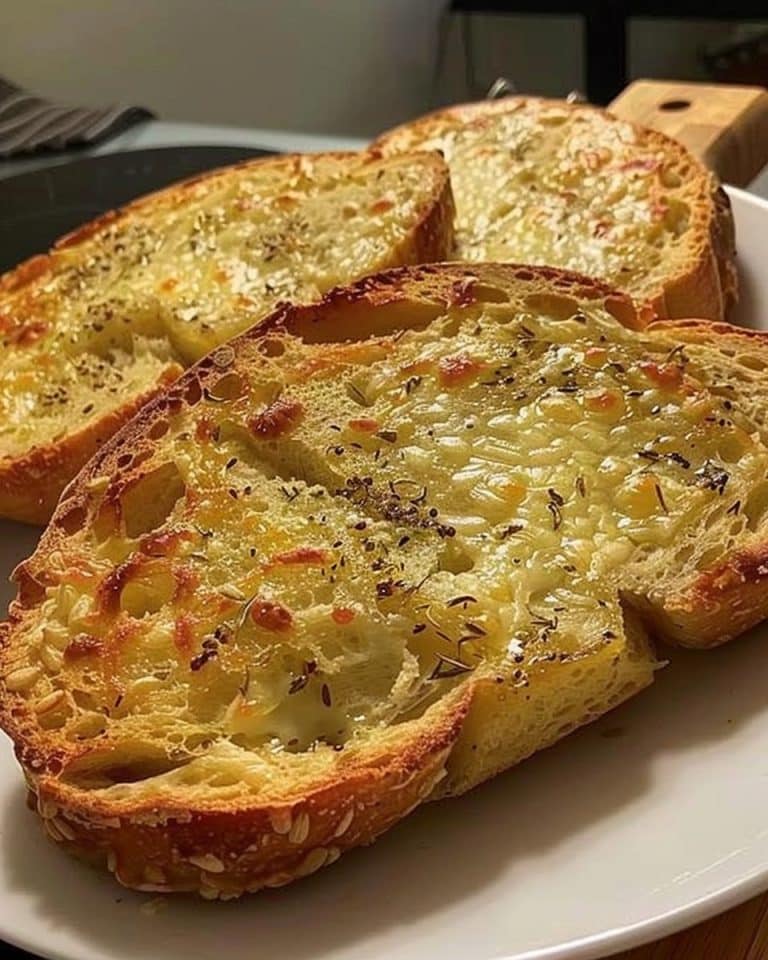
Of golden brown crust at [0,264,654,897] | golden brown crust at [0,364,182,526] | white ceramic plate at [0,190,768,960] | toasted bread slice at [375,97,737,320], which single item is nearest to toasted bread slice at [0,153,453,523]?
golden brown crust at [0,364,182,526]

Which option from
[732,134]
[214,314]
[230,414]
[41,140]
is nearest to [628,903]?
[230,414]

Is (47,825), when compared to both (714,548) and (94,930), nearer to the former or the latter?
(94,930)

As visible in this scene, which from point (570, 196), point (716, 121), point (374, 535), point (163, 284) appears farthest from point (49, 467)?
point (716, 121)

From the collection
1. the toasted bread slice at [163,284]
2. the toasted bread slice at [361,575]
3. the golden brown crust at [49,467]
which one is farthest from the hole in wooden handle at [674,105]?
the golden brown crust at [49,467]

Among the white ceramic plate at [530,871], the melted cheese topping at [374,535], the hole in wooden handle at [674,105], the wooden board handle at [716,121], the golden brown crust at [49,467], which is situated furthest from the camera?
the hole in wooden handle at [674,105]

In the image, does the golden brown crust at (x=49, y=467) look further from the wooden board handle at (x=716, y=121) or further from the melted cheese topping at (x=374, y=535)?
the wooden board handle at (x=716, y=121)

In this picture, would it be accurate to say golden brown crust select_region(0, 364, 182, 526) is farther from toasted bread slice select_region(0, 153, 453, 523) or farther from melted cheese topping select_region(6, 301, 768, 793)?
melted cheese topping select_region(6, 301, 768, 793)
